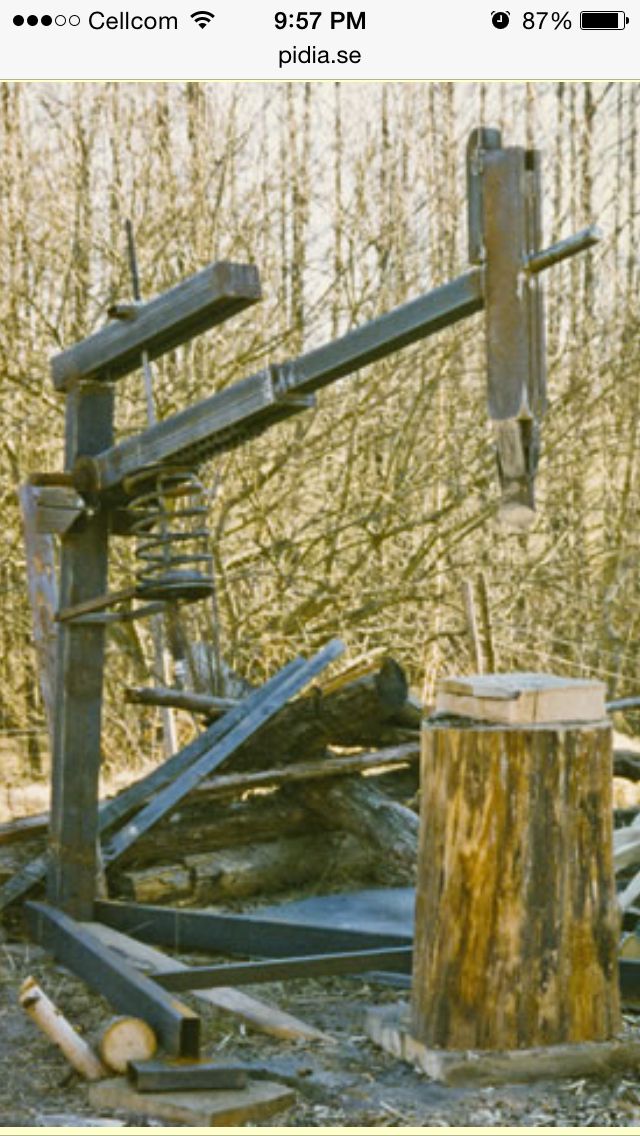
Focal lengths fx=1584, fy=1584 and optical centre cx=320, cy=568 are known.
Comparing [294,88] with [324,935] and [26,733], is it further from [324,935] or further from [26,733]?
[324,935]

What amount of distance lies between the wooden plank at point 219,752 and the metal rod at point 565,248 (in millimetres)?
3116

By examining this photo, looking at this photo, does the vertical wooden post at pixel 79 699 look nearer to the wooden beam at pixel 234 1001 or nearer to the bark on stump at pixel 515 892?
the wooden beam at pixel 234 1001

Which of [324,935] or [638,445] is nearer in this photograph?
[324,935]

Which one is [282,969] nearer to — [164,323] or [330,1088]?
[330,1088]

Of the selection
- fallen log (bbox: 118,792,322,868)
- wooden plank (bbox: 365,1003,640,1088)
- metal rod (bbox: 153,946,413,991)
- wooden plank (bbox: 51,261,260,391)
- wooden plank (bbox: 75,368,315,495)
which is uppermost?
wooden plank (bbox: 51,261,260,391)

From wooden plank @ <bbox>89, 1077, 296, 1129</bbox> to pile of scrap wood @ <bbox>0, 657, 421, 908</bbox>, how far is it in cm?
265

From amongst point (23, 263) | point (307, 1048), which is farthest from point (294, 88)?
point (307, 1048)

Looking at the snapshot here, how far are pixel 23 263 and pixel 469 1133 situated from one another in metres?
9.17

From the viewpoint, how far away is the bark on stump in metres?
4.31

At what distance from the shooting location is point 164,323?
18.9 feet

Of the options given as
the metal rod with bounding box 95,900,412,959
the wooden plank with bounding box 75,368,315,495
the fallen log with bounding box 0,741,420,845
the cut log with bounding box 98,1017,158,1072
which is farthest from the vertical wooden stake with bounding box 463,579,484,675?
the cut log with bounding box 98,1017,158,1072

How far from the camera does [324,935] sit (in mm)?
5434

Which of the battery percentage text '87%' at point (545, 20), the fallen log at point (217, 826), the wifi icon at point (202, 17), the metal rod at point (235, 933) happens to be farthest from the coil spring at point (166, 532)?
the battery percentage text '87%' at point (545, 20)

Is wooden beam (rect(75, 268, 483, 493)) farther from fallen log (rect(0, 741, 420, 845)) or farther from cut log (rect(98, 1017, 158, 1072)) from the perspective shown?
cut log (rect(98, 1017, 158, 1072))
